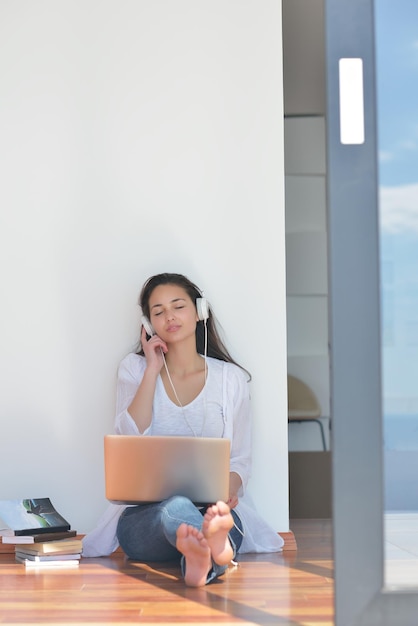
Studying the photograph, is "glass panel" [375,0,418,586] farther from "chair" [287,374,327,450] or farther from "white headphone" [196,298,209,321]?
"chair" [287,374,327,450]

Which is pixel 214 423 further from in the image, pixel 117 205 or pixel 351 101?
pixel 351 101

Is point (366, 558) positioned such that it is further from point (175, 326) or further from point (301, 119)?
point (301, 119)

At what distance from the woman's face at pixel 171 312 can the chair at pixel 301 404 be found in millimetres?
1861

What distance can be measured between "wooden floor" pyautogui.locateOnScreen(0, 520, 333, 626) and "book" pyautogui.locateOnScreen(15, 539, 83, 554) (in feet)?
0.24

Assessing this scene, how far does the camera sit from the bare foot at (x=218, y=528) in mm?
2770

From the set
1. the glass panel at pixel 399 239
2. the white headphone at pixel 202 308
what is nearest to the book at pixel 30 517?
the white headphone at pixel 202 308

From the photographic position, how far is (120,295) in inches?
153

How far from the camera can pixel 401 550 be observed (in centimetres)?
244

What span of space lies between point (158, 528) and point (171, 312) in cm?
87

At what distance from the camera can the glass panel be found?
2.24m

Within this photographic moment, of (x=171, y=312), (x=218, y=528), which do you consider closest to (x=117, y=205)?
(x=171, y=312)

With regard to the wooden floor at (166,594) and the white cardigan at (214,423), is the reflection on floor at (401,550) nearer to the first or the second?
the wooden floor at (166,594)

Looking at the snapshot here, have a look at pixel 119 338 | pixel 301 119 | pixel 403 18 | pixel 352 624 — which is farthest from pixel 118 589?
pixel 301 119

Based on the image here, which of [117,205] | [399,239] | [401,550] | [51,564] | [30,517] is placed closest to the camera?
[399,239]
